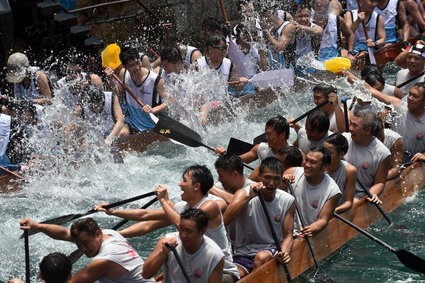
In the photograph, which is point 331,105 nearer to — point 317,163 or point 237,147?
point 237,147

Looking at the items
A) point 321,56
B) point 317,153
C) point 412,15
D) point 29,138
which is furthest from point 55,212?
point 412,15

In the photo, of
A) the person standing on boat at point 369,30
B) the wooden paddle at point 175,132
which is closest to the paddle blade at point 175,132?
the wooden paddle at point 175,132

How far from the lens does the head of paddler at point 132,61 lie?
11.1 metres

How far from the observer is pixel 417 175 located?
33.2 ft

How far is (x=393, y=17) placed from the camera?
15.2m

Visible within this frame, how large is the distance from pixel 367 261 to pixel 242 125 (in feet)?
11.8

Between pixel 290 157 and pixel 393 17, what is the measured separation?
7.14 metres

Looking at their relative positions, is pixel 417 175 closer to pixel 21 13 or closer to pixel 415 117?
pixel 415 117

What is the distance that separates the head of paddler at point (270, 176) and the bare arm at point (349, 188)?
108 cm

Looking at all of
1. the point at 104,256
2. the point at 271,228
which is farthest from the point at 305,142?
the point at 104,256

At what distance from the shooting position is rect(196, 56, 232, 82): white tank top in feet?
39.4

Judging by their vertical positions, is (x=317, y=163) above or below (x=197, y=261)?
above

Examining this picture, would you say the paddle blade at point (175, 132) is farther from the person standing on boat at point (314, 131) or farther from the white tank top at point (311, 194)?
the white tank top at point (311, 194)

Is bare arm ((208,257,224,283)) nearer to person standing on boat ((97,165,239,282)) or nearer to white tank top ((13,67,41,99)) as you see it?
person standing on boat ((97,165,239,282))
